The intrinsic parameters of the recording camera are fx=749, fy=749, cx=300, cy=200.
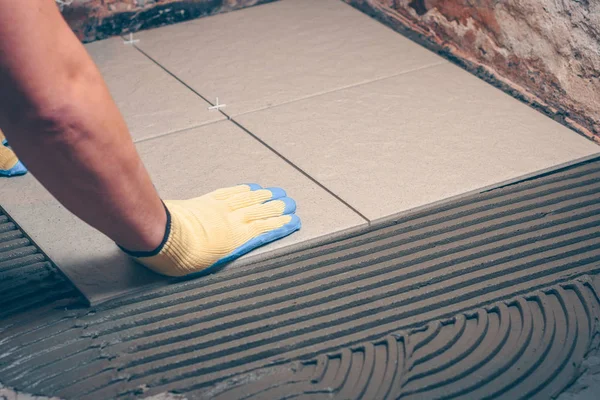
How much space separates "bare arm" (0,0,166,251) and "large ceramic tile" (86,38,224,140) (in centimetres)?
78

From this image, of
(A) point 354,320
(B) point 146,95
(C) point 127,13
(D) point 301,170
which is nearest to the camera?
(A) point 354,320

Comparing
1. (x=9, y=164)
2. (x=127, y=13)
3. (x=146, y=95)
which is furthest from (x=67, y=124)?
(x=127, y=13)

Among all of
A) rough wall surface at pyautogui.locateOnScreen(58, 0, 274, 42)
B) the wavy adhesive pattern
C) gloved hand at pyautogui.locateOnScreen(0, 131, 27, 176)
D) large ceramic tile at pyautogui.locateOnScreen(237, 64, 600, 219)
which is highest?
rough wall surface at pyautogui.locateOnScreen(58, 0, 274, 42)

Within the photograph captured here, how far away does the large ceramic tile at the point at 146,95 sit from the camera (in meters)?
2.24

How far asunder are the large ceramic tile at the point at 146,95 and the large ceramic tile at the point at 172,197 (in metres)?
0.07

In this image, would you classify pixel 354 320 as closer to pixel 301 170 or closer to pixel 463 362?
pixel 463 362

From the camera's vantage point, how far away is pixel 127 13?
2.71m

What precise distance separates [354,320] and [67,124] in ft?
2.25

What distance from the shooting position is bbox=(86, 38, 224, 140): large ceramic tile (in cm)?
224

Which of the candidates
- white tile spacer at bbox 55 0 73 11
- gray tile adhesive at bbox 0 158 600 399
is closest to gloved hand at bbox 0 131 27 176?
gray tile adhesive at bbox 0 158 600 399

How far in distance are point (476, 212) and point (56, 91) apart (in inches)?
41.4

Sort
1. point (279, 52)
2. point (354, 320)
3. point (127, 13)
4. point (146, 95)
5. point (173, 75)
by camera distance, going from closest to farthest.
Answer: point (354, 320) < point (146, 95) < point (173, 75) < point (279, 52) < point (127, 13)

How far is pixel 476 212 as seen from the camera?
6.03 ft

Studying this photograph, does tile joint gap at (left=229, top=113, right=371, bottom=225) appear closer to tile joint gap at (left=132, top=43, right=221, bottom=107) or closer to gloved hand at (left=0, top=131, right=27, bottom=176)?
tile joint gap at (left=132, top=43, right=221, bottom=107)
